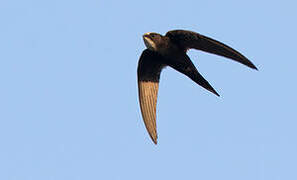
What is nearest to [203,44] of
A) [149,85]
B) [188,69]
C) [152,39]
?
[188,69]

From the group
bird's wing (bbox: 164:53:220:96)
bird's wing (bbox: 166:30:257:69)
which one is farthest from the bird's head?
bird's wing (bbox: 164:53:220:96)

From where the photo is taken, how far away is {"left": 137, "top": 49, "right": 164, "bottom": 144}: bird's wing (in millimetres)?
12070

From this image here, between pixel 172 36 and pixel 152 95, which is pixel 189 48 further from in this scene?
pixel 152 95

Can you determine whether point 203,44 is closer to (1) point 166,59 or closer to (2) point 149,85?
(1) point 166,59

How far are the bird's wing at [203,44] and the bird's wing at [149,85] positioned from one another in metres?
0.82

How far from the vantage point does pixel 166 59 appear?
11727mm

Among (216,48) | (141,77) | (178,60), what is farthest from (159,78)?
(216,48)

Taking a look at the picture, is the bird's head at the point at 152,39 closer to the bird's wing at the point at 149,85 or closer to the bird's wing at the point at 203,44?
the bird's wing at the point at 203,44

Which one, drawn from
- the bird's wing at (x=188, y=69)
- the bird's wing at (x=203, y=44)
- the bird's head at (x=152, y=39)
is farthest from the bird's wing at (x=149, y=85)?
the bird's wing at (x=203, y=44)

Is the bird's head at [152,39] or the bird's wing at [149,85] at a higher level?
the bird's head at [152,39]

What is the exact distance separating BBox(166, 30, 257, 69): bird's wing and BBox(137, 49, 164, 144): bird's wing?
824 millimetres

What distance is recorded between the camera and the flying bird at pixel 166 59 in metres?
10.6

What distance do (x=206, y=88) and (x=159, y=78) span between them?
1.35m

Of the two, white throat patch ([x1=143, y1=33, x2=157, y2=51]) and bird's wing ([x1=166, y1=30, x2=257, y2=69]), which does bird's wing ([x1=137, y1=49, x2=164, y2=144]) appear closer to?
white throat patch ([x1=143, y1=33, x2=157, y2=51])
